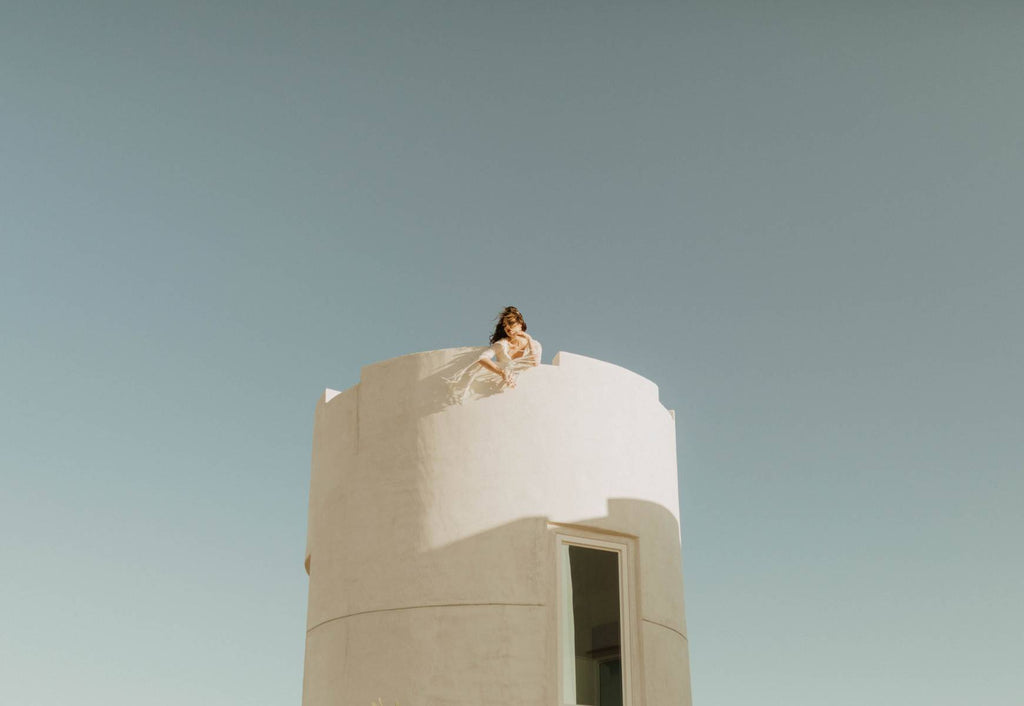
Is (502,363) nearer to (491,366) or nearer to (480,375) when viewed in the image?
(491,366)

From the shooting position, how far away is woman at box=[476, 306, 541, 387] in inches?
418

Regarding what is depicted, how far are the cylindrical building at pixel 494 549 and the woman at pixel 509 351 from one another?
16 cm

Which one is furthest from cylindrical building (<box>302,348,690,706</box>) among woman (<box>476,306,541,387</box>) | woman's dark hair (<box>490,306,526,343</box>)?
woman's dark hair (<box>490,306,526,343</box>)

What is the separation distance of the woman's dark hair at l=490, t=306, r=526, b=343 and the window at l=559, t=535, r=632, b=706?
226 cm

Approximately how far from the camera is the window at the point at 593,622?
9.95m

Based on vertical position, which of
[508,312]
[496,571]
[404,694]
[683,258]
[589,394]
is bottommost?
[404,694]

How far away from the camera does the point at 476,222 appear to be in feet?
79.6

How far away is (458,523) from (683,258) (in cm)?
1567

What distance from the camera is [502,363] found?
10664 millimetres

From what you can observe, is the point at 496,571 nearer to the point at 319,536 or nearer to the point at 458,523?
the point at 458,523

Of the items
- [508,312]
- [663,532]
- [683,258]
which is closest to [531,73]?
[683,258]

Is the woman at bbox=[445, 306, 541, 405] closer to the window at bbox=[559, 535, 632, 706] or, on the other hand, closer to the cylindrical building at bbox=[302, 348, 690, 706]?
the cylindrical building at bbox=[302, 348, 690, 706]

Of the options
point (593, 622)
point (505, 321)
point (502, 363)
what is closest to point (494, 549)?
point (593, 622)

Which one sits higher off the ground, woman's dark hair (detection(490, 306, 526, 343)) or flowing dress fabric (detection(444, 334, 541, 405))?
woman's dark hair (detection(490, 306, 526, 343))
